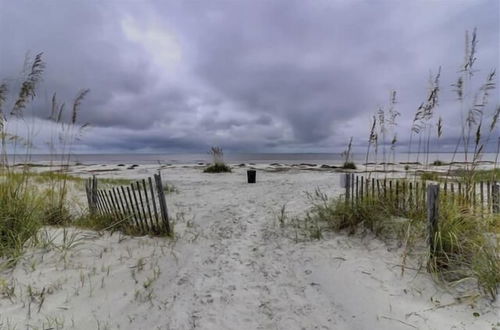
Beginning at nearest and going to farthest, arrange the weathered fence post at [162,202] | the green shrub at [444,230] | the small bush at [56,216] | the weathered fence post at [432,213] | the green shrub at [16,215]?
the green shrub at [444,230] → the weathered fence post at [432,213] → the green shrub at [16,215] → the weathered fence post at [162,202] → the small bush at [56,216]

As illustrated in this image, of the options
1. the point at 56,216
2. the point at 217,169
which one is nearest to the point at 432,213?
the point at 56,216

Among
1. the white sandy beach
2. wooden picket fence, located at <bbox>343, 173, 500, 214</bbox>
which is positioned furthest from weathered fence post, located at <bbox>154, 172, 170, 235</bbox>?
wooden picket fence, located at <bbox>343, 173, 500, 214</bbox>

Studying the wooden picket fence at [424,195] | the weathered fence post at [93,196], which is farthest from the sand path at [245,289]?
the weathered fence post at [93,196]

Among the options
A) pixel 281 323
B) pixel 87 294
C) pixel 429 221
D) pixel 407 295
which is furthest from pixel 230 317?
pixel 429 221

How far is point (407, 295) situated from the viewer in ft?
8.85

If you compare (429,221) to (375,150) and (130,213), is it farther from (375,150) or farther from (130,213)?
(130,213)

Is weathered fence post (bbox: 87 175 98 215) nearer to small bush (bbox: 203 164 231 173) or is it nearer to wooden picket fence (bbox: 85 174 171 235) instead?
wooden picket fence (bbox: 85 174 171 235)

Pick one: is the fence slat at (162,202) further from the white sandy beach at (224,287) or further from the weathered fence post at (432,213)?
the weathered fence post at (432,213)

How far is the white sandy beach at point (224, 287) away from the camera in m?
2.43

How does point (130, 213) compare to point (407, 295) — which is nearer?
point (407, 295)

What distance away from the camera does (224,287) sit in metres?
2.99

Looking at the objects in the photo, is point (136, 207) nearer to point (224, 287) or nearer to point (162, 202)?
point (162, 202)

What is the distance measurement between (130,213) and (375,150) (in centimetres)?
461

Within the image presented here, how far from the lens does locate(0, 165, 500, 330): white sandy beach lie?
243 cm
